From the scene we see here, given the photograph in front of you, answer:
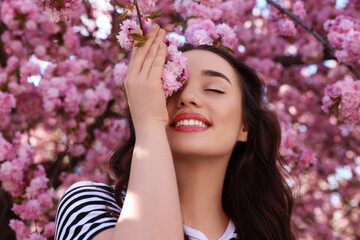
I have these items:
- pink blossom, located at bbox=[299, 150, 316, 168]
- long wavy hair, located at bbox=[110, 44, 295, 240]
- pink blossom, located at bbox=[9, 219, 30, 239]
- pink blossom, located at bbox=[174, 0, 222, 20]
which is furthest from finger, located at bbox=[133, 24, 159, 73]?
pink blossom, located at bbox=[299, 150, 316, 168]

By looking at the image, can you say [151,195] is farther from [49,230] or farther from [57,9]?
[49,230]

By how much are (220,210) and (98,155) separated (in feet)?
6.58

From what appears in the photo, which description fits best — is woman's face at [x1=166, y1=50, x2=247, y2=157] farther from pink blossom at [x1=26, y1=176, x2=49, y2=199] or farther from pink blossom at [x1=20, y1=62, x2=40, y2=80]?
pink blossom at [x1=20, y1=62, x2=40, y2=80]

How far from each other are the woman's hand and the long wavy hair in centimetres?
60

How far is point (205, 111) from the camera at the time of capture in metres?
1.67

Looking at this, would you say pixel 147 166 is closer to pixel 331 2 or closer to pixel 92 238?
pixel 92 238

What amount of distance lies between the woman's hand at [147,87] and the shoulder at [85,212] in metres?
0.33

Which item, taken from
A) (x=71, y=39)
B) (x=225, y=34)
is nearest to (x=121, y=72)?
(x=225, y=34)

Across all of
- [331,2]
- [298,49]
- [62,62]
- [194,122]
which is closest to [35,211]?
[62,62]

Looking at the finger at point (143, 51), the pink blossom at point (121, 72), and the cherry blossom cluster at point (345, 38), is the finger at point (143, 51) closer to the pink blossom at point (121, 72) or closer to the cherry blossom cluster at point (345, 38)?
the pink blossom at point (121, 72)

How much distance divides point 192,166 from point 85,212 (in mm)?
496

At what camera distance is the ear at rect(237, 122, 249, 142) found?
1.97m

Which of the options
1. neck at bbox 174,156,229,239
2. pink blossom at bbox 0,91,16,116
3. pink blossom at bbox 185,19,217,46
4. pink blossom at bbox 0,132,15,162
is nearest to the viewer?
neck at bbox 174,156,229,239

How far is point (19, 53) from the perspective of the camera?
3512 mm
